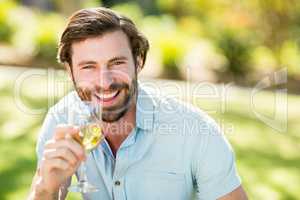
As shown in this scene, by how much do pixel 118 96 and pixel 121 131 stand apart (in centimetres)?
23

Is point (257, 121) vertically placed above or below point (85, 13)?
below

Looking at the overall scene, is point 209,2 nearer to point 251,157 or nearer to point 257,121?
point 257,121

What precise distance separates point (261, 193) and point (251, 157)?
1026 mm

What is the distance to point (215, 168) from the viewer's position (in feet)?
8.80

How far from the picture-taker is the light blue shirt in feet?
8.90

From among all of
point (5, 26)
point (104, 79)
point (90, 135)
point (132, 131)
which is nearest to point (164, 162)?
point (132, 131)

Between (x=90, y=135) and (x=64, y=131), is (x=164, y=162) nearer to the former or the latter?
(x=90, y=135)

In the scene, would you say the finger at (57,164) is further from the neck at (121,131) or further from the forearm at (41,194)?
the neck at (121,131)

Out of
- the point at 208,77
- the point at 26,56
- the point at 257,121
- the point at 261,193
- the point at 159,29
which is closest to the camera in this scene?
the point at 261,193

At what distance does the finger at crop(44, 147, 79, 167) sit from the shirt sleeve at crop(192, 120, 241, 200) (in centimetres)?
75

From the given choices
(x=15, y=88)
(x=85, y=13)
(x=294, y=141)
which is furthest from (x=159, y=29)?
(x=85, y=13)

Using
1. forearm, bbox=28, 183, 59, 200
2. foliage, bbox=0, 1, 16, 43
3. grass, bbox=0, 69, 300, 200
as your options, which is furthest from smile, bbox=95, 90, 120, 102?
foliage, bbox=0, 1, 16, 43

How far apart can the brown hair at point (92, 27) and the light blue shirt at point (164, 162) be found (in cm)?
29

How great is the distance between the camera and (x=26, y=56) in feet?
36.5
